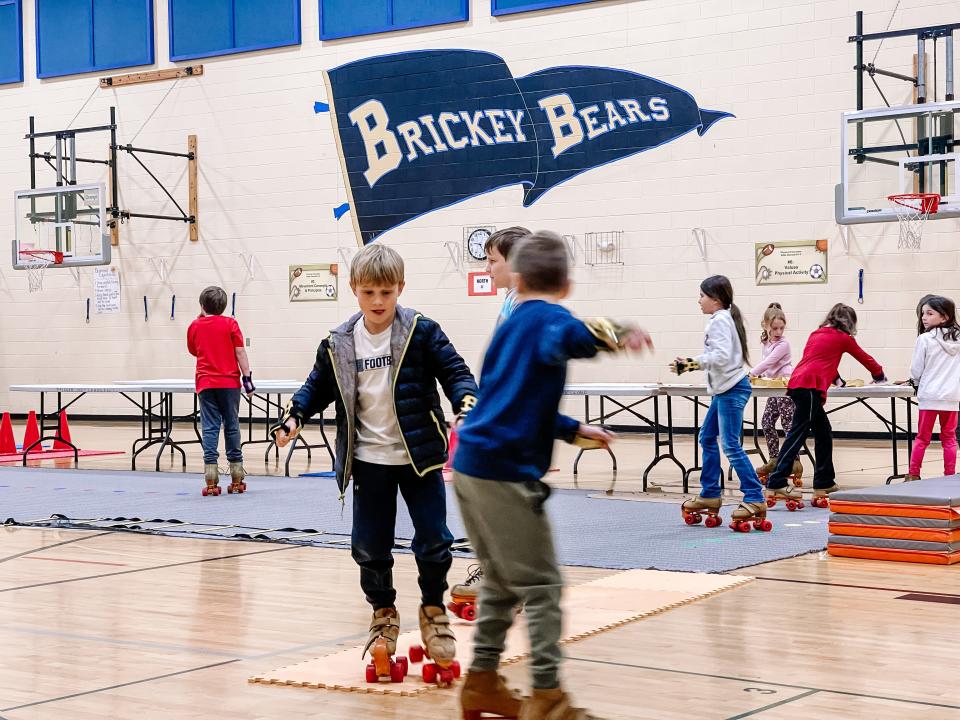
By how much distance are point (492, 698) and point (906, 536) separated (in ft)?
12.1

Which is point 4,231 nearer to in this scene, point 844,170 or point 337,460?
point 844,170

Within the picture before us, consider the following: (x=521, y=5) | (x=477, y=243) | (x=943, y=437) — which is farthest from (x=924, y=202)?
(x=521, y=5)

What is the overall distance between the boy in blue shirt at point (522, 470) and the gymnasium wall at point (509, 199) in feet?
35.6

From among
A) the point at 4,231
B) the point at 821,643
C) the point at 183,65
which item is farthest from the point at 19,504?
the point at 4,231

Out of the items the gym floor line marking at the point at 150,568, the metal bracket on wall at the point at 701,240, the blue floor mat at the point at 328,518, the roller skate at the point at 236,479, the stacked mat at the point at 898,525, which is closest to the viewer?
the gym floor line marking at the point at 150,568

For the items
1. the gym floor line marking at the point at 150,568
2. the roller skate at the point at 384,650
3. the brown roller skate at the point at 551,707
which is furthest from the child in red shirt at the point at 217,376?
the brown roller skate at the point at 551,707

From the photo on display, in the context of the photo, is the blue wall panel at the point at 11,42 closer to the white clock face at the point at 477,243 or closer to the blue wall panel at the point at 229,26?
the blue wall panel at the point at 229,26

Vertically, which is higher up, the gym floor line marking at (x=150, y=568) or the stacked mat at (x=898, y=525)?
the stacked mat at (x=898, y=525)

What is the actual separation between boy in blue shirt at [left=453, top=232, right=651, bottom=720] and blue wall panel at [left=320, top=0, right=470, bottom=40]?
13.3 m

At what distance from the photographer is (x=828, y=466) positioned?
28.2 feet

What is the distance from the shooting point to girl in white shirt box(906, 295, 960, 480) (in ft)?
→ 29.3

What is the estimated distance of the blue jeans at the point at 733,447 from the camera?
7.06m

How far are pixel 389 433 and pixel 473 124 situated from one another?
12223 mm

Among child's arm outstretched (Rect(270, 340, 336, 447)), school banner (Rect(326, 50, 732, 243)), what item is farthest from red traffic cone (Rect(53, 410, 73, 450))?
child's arm outstretched (Rect(270, 340, 336, 447))
